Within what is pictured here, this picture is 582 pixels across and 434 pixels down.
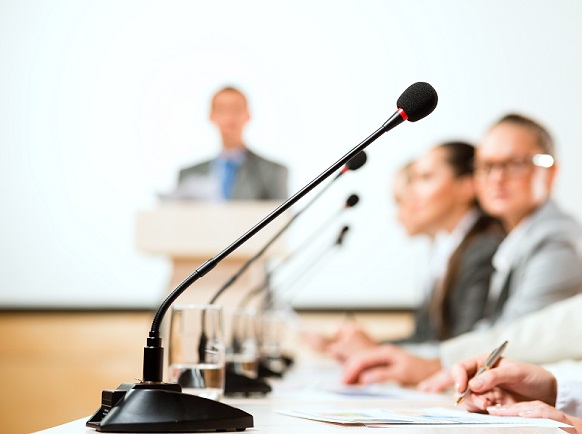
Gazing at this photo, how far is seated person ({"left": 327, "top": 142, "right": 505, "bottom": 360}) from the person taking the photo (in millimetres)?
3510

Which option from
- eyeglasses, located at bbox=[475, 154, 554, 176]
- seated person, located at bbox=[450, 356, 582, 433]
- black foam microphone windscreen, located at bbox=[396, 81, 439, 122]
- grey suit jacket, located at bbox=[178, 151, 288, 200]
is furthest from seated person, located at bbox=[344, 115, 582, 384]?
black foam microphone windscreen, located at bbox=[396, 81, 439, 122]

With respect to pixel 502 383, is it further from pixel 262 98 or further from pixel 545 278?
pixel 262 98

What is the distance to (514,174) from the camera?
3260 mm

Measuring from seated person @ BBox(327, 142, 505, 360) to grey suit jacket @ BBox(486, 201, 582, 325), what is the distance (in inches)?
14.1

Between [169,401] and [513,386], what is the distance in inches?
21.3

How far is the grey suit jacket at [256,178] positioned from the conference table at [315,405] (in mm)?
1910

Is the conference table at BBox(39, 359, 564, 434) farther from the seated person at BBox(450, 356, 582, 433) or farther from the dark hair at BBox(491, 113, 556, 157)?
the dark hair at BBox(491, 113, 556, 157)

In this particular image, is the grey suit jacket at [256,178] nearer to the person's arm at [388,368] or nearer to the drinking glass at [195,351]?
the person's arm at [388,368]

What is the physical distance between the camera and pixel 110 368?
466cm

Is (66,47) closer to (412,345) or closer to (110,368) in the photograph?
(110,368)

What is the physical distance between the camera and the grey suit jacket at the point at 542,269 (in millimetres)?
2898

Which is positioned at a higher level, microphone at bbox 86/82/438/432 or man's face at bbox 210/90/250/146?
man's face at bbox 210/90/250/146

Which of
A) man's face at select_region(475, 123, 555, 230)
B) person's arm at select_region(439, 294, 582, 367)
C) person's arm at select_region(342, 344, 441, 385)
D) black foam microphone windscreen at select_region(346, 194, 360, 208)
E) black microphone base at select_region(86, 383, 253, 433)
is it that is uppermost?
man's face at select_region(475, 123, 555, 230)

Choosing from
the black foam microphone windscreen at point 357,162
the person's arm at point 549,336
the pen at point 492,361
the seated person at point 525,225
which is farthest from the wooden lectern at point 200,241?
the pen at point 492,361
